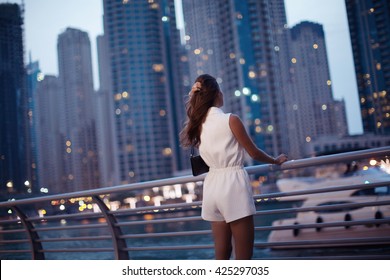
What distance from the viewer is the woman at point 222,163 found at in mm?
1873

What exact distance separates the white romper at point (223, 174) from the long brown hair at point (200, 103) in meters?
0.03

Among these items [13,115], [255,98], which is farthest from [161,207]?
[255,98]

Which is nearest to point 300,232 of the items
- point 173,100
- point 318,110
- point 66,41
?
point 318,110

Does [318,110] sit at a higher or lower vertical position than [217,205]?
higher

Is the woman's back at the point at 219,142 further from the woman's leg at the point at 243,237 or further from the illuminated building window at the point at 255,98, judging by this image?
the illuminated building window at the point at 255,98

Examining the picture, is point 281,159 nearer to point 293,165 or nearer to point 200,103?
point 293,165

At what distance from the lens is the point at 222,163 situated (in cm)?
193

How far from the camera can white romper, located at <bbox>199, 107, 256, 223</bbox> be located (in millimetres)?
1877

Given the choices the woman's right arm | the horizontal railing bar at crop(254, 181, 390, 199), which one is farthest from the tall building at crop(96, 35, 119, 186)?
the woman's right arm

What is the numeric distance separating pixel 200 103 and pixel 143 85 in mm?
78924

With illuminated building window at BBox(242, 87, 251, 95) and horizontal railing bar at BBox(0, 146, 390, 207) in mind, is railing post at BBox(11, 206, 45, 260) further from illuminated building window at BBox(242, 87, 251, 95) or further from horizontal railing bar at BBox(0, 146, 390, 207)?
illuminated building window at BBox(242, 87, 251, 95)
